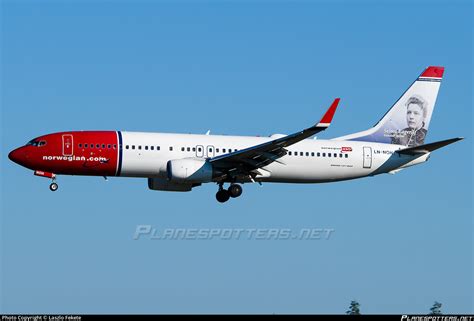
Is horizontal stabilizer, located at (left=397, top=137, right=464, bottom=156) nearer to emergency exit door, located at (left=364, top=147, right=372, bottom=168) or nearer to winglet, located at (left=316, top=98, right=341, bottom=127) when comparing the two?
emergency exit door, located at (left=364, top=147, right=372, bottom=168)

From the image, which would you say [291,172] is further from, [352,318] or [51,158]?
[352,318]

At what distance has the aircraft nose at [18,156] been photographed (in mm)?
66688

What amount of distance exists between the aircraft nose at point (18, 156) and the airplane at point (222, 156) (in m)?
0.04

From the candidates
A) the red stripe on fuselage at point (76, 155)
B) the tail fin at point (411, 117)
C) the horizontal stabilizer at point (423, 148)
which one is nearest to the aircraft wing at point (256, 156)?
the red stripe on fuselage at point (76, 155)

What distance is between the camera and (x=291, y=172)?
69.9m

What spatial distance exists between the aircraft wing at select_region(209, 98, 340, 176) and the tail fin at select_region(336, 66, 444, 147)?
295 inches

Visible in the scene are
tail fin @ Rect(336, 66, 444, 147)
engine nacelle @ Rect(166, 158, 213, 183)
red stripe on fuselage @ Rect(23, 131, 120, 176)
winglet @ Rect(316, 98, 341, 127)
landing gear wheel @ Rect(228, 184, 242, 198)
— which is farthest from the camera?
tail fin @ Rect(336, 66, 444, 147)

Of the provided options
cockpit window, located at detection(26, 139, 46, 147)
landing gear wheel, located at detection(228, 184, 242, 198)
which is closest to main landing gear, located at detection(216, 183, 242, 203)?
landing gear wheel, located at detection(228, 184, 242, 198)

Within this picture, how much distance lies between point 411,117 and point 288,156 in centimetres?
1154

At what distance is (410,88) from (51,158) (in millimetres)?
26248

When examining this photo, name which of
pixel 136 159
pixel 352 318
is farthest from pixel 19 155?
pixel 352 318

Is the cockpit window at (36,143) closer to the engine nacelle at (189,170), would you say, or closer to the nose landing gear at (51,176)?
the nose landing gear at (51,176)

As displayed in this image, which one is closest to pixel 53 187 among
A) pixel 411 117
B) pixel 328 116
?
pixel 328 116

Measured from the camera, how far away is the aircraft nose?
219ft
